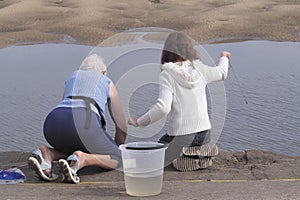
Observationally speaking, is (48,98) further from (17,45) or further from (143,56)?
(17,45)

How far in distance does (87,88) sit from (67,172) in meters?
0.76

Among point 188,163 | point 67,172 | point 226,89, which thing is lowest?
point 226,89

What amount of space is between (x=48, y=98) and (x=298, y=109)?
3080mm

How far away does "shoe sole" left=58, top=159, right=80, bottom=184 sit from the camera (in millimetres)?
4901

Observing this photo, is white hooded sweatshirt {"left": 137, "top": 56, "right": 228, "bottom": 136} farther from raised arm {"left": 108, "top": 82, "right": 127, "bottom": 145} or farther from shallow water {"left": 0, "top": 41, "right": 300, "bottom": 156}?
shallow water {"left": 0, "top": 41, "right": 300, "bottom": 156}

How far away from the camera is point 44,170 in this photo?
522 centimetres

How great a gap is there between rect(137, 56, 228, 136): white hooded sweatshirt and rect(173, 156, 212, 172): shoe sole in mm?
206

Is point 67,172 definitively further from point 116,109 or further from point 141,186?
point 116,109

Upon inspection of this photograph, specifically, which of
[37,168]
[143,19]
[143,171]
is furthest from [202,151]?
[143,19]

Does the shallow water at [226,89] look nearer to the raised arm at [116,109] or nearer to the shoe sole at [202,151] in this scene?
the raised arm at [116,109]

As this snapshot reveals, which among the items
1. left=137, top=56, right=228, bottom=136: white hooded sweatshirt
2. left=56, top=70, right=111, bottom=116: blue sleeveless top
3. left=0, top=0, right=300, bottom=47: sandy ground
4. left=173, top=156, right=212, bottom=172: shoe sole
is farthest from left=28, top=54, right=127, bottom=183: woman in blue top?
left=0, top=0, right=300, bottom=47: sandy ground

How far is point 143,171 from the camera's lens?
184 inches

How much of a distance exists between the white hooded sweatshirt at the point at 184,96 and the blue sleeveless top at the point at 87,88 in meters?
0.40

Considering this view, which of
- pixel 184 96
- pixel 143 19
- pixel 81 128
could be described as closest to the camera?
pixel 81 128
